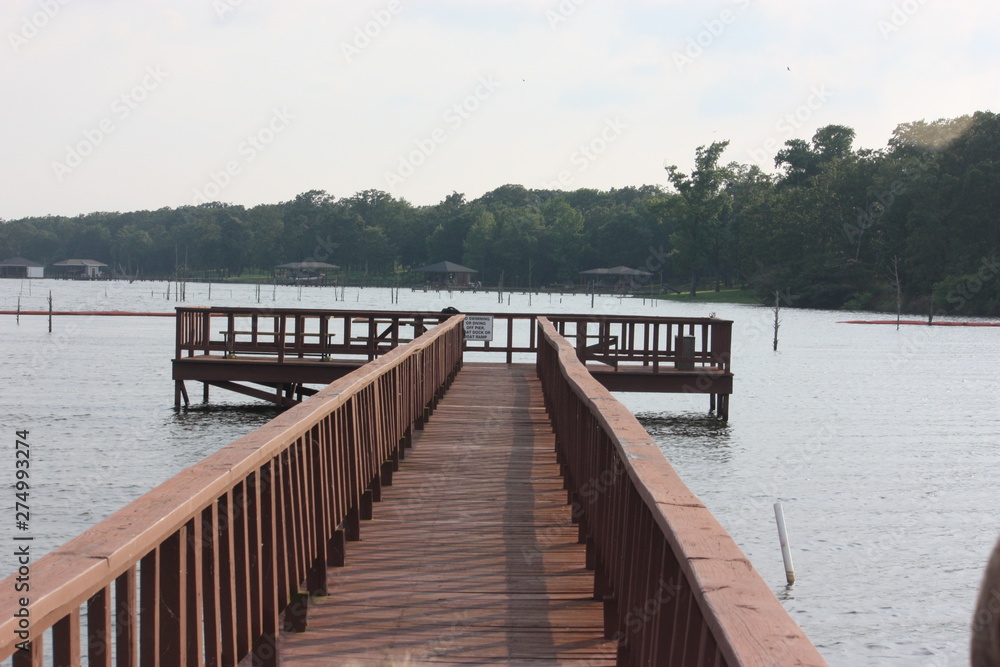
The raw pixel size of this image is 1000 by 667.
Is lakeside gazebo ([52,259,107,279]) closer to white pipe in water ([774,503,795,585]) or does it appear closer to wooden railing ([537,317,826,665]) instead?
white pipe in water ([774,503,795,585])

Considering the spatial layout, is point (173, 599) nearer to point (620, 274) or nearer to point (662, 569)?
point (662, 569)

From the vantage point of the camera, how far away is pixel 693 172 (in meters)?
119

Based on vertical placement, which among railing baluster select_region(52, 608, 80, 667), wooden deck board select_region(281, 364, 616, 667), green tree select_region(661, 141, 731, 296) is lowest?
wooden deck board select_region(281, 364, 616, 667)

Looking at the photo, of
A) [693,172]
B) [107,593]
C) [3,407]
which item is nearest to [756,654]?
[107,593]

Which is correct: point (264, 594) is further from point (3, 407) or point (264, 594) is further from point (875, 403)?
point (875, 403)

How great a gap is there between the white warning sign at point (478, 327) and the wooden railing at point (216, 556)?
15.5 meters

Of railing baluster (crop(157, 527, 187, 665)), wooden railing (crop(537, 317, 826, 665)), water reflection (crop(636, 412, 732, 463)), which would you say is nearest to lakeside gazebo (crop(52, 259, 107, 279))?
water reflection (crop(636, 412, 732, 463))

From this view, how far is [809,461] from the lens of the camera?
2078 centimetres

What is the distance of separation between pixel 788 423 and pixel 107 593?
83.6ft

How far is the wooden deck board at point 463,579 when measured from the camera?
464 centimetres

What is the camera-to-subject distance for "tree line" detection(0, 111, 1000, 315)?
84188 millimetres

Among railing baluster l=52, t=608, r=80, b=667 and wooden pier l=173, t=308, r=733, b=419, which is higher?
railing baluster l=52, t=608, r=80, b=667

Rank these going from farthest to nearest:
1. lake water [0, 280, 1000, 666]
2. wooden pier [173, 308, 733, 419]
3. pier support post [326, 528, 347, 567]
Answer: wooden pier [173, 308, 733, 419] < lake water [0, 280, 1000, 666] < pier support post [326, 528, 347, 567]

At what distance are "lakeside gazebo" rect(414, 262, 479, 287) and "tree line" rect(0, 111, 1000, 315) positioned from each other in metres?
3.84
